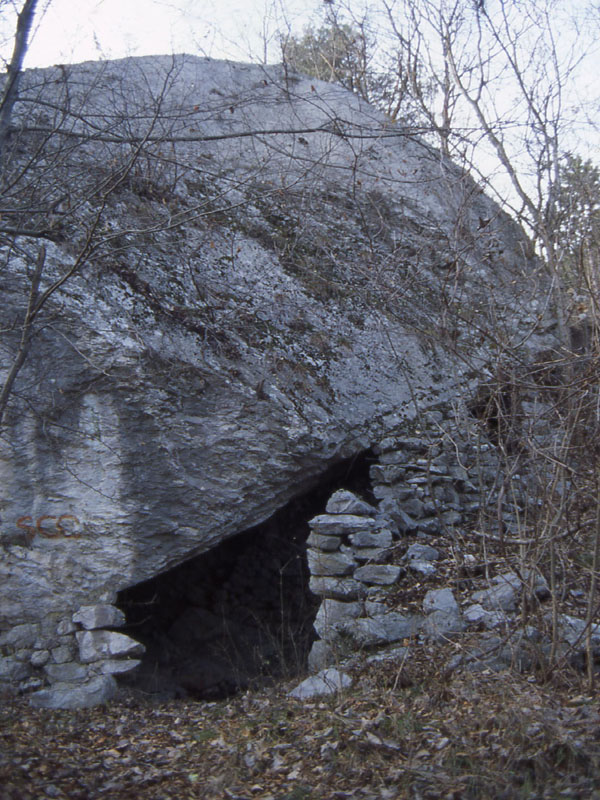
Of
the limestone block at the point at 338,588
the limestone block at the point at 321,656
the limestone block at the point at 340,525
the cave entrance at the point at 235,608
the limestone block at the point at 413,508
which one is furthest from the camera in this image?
the cave entrance at the point at 235,608

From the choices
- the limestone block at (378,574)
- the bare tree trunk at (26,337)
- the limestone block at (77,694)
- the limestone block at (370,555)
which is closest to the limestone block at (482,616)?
the limestone block at (378,574)

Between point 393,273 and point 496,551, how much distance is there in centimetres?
304

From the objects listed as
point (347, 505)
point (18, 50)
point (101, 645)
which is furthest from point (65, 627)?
point (18, 50)

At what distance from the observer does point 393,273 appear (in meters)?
6.86

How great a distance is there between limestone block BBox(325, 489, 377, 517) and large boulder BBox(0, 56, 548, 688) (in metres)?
0.25

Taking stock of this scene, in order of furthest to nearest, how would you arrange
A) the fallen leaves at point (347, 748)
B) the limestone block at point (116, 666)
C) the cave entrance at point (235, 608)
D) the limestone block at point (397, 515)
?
the cave entrance at point (235, 608) → the limestone block at point (397, 515) → the limestone block at point (116, 666) → the fallen leaves at point (347, 748)

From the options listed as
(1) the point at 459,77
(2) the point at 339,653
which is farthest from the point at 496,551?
(1) the point at 459,77

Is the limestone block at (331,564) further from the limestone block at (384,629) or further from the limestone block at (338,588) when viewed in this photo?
the limestone block at (384,629)

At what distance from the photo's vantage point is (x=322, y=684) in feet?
13.6

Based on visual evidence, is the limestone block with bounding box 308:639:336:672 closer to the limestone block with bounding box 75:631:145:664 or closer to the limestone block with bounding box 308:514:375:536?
the limestone block with bounding box 308:514:375:536

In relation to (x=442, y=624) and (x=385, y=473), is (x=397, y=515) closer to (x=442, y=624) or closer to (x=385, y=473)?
(x=385, y=473)

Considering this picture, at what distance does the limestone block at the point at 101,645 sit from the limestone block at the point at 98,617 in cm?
5

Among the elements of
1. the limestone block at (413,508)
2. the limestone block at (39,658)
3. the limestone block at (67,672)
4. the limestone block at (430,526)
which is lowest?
the limestone block at (67,672)

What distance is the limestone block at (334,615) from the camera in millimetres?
4570
